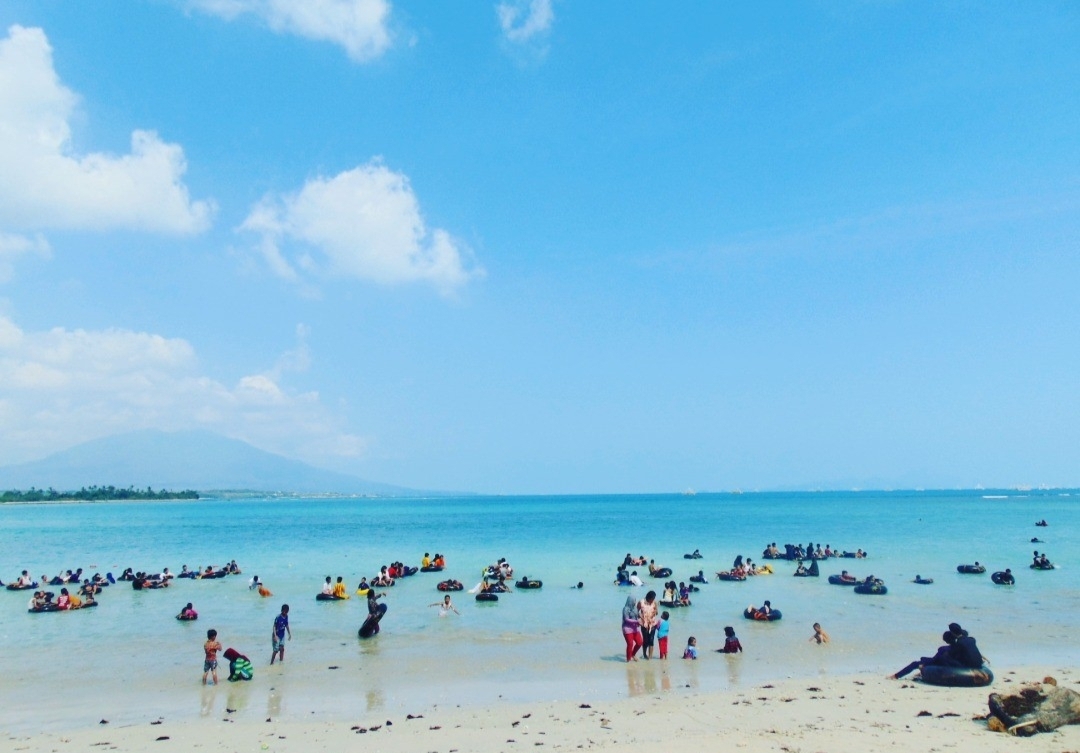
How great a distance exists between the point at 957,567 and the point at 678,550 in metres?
20.2

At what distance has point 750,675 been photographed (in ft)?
56.6

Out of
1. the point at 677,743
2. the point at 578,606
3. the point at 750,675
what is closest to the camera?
the point at 677,743

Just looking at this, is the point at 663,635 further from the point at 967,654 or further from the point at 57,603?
the point at 57,603

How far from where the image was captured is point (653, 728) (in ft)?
42.6

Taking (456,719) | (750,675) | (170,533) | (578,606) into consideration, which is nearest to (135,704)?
(456,719)

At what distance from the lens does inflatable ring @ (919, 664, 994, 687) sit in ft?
50.1

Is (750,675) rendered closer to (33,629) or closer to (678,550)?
(33,629)

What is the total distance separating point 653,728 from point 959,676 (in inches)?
285

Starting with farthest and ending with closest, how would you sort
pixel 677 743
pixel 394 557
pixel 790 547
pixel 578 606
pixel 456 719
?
pixel 394 557 → pixel 790 547 → pixel 578 606 → pixel 456 719 → pixel 677 743

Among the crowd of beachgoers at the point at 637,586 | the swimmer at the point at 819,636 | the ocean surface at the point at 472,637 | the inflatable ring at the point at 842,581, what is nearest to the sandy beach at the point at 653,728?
the ocean surface at the point at 472,637

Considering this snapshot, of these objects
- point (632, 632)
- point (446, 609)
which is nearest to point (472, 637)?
point (446, 609)

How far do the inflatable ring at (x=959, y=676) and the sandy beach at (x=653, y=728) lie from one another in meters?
0.28

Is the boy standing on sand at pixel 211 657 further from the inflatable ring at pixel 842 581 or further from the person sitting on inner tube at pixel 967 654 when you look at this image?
the inflatable ring at pixel 842 581

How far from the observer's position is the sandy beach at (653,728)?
1166cm
